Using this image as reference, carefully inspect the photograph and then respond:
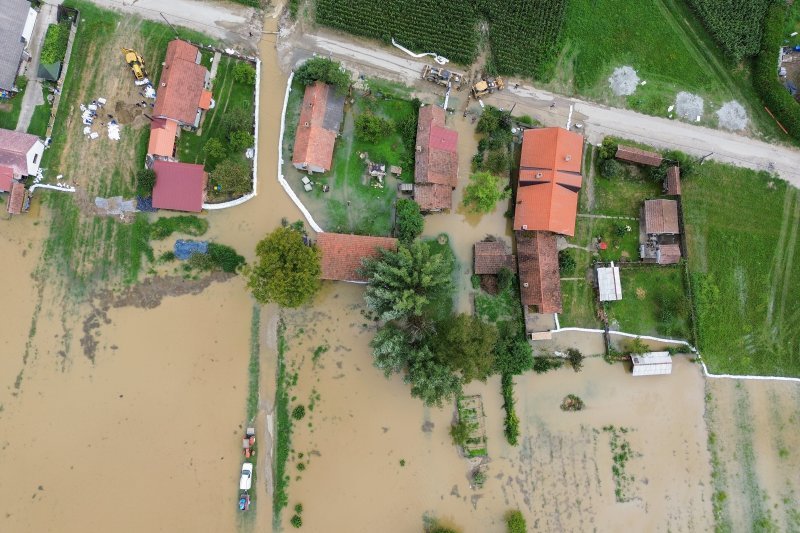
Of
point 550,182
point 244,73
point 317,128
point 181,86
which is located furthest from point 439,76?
point 181,86

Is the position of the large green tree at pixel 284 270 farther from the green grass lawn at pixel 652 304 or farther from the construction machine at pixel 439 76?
the green grass lawn at pixel 652 304

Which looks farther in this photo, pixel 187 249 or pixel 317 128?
pixel 317 128

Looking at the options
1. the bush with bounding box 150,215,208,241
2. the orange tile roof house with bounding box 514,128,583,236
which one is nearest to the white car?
the bush with bounding box 150,215,208,241

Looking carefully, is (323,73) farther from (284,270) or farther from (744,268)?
(744,268)

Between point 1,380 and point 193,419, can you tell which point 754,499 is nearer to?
point 193,419

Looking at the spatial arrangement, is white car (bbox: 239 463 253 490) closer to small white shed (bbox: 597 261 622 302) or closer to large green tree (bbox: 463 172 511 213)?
large green tree (bbox: 463 172 511 213)
